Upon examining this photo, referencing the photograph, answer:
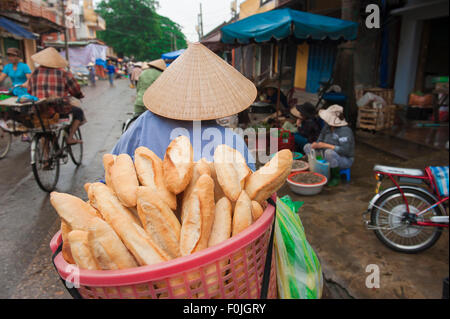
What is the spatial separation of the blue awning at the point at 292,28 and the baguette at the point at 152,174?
4851 mm

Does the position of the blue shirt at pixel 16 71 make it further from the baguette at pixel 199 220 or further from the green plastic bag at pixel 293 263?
the baguette at pixel 199 220

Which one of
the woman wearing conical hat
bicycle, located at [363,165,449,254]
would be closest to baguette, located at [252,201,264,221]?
the woman wearing conical hat

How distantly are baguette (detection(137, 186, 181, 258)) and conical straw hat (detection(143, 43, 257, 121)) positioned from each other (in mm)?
737

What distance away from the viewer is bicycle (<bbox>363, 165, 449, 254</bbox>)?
264 centimetres

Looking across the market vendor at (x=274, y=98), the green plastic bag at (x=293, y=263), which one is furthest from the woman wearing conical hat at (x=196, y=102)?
the market vendor at (x=274, y=98)

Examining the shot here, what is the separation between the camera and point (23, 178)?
4801 mm

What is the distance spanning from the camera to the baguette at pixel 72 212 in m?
0.81

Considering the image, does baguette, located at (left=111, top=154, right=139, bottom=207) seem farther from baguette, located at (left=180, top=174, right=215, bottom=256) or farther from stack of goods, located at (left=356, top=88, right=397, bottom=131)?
stack of goods, located at (left=356, top=88, right=397, bottom=131)

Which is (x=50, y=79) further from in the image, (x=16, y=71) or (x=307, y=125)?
(x=307, y=125)

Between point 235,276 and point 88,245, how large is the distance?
39cm

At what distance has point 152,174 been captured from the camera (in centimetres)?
98

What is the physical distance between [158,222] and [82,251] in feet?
0.65
